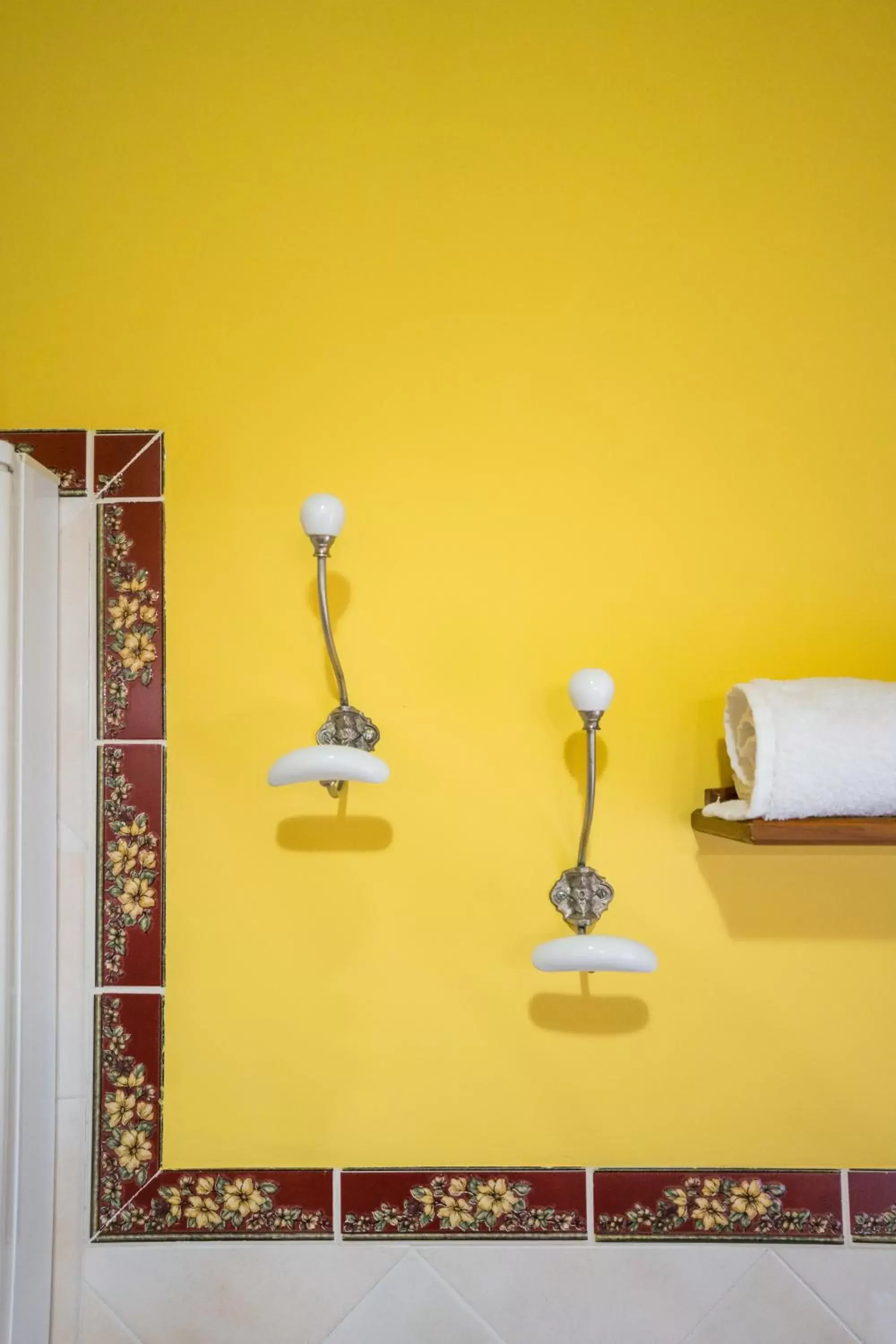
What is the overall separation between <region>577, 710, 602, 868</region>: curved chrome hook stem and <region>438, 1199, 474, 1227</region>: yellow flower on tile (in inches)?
15.8

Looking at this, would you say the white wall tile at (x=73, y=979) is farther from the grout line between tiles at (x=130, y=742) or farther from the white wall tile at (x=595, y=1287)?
the white wall tile at (x=595, y=1287)

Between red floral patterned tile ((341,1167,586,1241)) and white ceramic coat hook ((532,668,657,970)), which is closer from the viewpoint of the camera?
white ceramic coat hook ((532,668,657,970))

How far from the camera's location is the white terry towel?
2.93 feet

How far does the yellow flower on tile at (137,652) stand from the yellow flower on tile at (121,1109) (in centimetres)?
48

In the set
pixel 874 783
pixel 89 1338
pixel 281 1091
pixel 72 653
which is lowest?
pixel 89 1338

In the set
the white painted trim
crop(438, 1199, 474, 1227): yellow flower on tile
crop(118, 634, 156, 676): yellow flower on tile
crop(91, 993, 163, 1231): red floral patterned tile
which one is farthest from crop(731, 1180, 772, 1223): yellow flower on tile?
crop(118, 634, 156, 676): yellow flower on tile

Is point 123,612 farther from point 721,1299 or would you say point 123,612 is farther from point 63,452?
point 721,1299

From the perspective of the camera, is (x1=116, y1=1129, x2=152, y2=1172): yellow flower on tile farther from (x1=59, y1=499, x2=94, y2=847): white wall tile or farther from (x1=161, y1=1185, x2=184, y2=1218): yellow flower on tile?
(x1=59, y1=499, x2=94, y2=847): white wall tile

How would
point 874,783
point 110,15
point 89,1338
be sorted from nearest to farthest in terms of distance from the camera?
1. point 874,783
2. point 89,1338
3. point 110,15

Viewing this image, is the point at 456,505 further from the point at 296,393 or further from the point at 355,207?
the point at 355,207

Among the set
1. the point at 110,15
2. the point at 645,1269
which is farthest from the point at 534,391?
the point at 645,1269

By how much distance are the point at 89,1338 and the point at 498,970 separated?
61 cm

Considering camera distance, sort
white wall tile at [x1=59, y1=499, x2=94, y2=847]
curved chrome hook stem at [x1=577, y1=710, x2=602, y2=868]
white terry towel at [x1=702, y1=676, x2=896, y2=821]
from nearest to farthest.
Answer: white terry towel at [x1=702, y1=676, x2=896, y2=821] < curved chrome hook stem at [x1=577, y1=710, x2=602, y2=868] < white wall tile at [x1=59, y1=499, x2=94, y2=847]

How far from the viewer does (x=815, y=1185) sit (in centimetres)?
106
